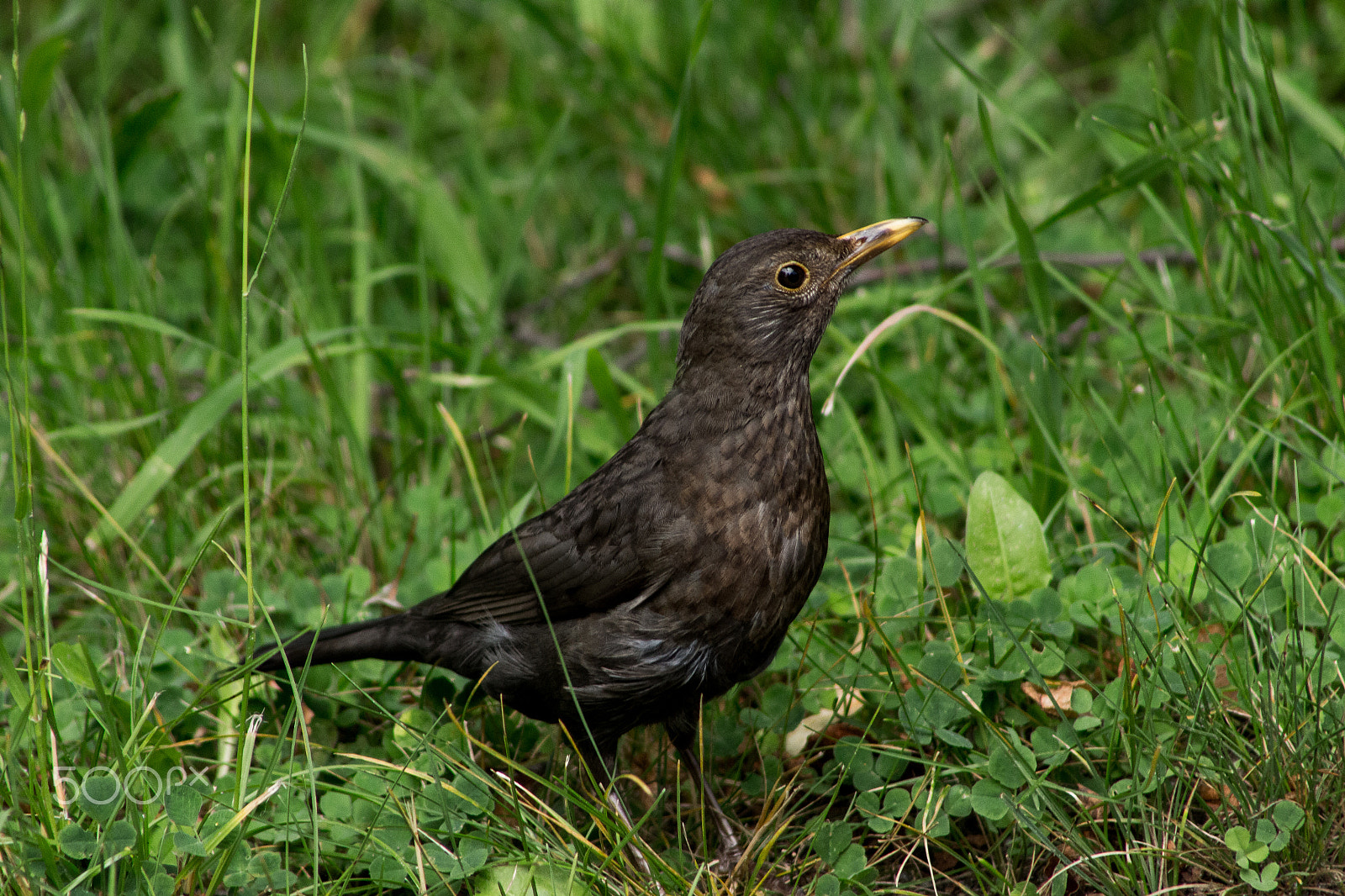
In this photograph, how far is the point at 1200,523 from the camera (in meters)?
3.43

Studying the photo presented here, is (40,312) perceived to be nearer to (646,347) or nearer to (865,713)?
(646,347)

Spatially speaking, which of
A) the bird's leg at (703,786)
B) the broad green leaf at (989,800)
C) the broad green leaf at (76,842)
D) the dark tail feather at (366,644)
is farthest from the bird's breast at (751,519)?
the broad green leaf at (76,842)

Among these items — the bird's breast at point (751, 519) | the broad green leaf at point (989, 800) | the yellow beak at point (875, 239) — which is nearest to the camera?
the broad green leaf at point (989, 800)

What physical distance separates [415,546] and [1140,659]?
236cm

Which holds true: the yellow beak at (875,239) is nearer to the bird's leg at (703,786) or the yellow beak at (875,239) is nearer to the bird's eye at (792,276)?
the bird's eye at (792,276)

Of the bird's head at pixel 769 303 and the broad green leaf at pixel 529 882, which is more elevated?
the bird's head at pixel 769 303

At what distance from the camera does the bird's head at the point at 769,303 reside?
320 centimetres

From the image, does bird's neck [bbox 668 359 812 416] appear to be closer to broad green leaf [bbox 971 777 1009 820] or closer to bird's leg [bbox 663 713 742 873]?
bird's leg [bbox 663 713 742 873]

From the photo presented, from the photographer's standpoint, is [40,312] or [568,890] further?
[40,312]

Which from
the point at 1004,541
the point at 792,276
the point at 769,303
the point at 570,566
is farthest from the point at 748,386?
the point at 1004,541

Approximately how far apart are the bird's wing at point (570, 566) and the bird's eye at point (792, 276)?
583mm

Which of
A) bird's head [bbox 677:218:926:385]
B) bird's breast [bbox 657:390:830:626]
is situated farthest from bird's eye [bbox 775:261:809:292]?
bird's breast [bbox 657:390:830:626]

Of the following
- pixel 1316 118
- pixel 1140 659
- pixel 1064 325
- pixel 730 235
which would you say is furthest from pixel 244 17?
pixel 1140 659

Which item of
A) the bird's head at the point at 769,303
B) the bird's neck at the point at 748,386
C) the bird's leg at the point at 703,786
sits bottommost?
the bird's leg at the point at 703,786
